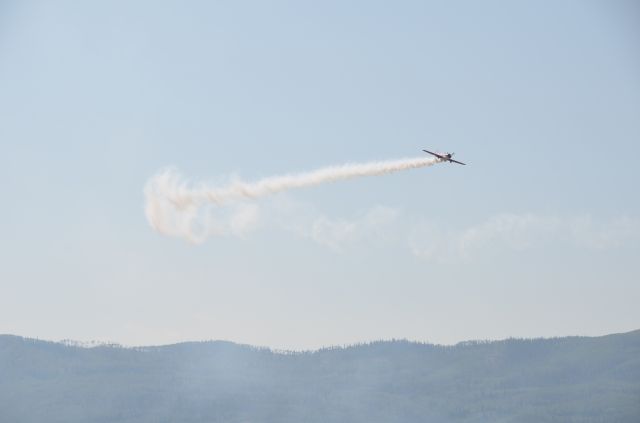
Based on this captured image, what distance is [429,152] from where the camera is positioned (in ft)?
607

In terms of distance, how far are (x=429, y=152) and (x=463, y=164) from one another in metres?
8.68

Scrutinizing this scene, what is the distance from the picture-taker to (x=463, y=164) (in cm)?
17750
